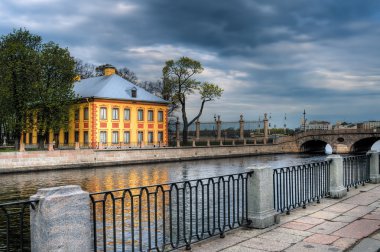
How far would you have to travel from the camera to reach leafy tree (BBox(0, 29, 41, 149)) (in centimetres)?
3603

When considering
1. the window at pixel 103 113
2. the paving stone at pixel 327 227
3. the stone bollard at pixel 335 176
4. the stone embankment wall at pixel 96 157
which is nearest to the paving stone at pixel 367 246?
the paving stone at pixel 327 227

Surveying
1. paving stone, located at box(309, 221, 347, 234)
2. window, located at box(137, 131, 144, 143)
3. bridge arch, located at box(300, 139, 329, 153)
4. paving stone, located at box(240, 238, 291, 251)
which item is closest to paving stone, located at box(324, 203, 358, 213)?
paving stone, located at box(309, 221, 347, 234)

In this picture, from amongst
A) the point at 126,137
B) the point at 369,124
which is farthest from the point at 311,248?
the point at 369,124

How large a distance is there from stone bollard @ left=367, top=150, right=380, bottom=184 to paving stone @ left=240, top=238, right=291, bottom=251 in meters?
8.39

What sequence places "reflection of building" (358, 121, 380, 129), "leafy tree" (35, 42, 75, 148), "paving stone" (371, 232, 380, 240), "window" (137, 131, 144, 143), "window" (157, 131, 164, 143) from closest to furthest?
"paving stone" (371, 232, 380, 240) → "leafy tree" (35, 42, 75, 148) → "window" (137, 131, 144, 143) → "window" (157, 131, 164, 143) → "reflection of building" (358, 121, 380, 129)

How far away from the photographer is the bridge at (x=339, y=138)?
57881 millimetres

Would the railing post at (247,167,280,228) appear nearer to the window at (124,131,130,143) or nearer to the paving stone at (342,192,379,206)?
the paving stone at (342,192,379,206)

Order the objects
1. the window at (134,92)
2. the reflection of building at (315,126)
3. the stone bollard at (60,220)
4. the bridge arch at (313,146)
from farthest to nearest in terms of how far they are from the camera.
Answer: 1. the reflection of building at (315,126)
2. the bridge arch at (313,146)
3. the window at (134,92)
4. the stone bollard at (60,220)

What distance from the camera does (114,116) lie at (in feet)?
146

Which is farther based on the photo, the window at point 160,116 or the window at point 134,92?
the window at point 160,116

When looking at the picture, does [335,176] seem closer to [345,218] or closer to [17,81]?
[345,218]

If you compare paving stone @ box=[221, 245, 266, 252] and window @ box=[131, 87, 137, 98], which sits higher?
window @ box=[131, 87, 137, 98]

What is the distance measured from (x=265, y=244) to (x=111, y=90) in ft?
135

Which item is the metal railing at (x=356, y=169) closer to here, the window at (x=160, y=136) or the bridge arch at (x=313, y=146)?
the window at (x=160, y=136)
